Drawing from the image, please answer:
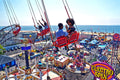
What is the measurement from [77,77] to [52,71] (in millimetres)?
4043

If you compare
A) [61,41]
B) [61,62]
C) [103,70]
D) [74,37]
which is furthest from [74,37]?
[61,62]

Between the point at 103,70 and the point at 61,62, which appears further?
the point at 61,62

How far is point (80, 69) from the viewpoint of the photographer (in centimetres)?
1602

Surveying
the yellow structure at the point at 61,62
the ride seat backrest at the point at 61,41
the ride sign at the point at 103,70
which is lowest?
the yellow structure at the point at 61,62

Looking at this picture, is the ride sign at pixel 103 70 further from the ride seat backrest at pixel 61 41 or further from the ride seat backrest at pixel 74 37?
the ride seat backrest at pixel 61 41

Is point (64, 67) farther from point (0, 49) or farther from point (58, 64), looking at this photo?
point (0, 49)

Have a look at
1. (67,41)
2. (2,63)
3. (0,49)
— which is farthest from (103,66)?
(0,49)

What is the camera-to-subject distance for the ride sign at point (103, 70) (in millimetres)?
6509

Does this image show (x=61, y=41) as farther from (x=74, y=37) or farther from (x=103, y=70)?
(x=103, y=70)

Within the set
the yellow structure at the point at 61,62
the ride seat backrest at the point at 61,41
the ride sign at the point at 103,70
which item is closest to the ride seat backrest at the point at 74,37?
the ride seat backrest at the point at 61,41

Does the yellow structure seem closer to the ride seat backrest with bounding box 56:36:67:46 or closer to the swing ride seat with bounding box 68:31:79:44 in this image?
the ride seat backrest with bounding box 56:36:67:46

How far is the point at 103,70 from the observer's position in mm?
6758

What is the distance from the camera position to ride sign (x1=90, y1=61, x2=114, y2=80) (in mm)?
6509

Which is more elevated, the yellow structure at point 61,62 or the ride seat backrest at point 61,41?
the ride seat backrest at point 61,41
